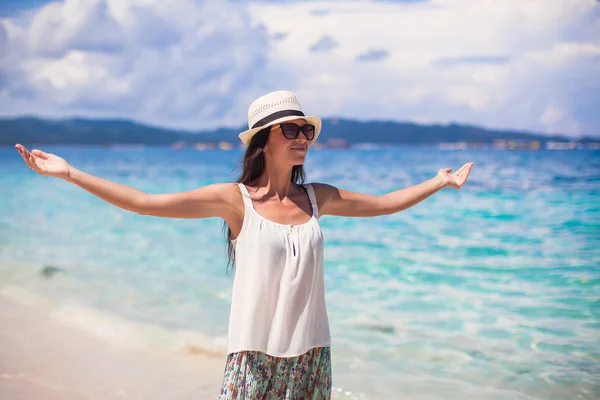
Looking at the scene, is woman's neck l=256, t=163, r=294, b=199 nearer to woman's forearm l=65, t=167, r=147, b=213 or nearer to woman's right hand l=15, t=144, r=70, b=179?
woman's forearm l=65, t=167, r=147, b=213

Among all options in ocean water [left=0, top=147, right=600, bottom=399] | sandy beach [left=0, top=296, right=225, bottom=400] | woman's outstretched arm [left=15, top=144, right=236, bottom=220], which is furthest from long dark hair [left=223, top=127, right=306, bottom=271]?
sandy beach [left=0, top=296, right=225, bottom=400]

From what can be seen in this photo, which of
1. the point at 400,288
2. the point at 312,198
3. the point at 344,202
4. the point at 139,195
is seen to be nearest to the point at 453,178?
the point at 344,202

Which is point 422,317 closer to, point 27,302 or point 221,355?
point 221,355

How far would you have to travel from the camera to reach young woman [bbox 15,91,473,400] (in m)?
2.37

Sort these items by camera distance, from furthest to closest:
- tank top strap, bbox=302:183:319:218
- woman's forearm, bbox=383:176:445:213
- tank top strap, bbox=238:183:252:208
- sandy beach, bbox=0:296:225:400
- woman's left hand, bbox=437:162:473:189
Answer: sandy beach, bbox=0:296:225:400 < woman's left hand, bbox=437:162:473:189 < woman's forearm, bbox=383:176:445:213 < tank top strap, bbox=302:183:319:218 < tank top strap, bbox=238:183:252:208

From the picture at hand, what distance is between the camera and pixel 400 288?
774cm

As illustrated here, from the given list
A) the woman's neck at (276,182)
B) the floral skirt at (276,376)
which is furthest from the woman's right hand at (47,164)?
the floral skirt at (276,376)

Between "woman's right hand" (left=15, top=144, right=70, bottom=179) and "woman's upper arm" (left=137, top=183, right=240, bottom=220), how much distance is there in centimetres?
27

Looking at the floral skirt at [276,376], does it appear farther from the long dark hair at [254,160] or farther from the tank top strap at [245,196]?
the tank top strap at [245,196]

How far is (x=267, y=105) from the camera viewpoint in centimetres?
256

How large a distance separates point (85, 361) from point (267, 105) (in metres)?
3.14

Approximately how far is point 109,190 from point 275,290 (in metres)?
0.65

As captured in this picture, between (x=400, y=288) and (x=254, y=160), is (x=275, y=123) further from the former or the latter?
(x=400, y=288)

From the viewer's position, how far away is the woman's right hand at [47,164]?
2260 mm
